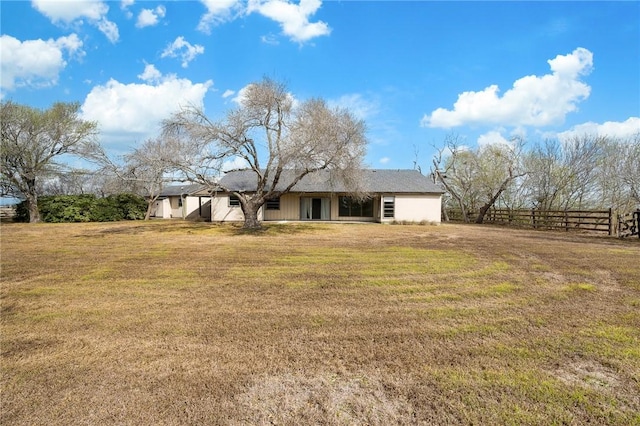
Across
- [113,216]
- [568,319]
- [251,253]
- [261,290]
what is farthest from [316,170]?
[113,216]

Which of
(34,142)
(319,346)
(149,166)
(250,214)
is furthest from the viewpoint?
(34,142)

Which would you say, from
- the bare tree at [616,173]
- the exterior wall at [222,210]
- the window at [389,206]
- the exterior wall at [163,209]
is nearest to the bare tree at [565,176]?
the bare tree at [616,173]

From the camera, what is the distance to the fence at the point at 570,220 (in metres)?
15.7

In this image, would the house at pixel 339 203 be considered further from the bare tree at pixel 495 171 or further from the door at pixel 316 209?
the bare tree at pixel 495 171

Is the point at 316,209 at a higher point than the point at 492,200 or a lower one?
lower

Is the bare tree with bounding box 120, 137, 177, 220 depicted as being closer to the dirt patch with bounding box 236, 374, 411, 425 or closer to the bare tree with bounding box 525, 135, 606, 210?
the dirt patch with bounding box 236, 374, 411, 425

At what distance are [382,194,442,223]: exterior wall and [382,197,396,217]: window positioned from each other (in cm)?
20

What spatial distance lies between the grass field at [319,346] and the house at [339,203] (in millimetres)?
15328

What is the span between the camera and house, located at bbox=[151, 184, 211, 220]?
27.8 metres

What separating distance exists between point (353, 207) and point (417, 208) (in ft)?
14.4

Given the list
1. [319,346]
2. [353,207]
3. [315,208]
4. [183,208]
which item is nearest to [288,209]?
[315,208]

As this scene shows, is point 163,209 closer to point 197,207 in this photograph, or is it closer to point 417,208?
point 197,207

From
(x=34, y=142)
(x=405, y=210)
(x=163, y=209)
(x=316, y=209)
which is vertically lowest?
(x=405, y=210)

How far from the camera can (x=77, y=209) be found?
24.1m
